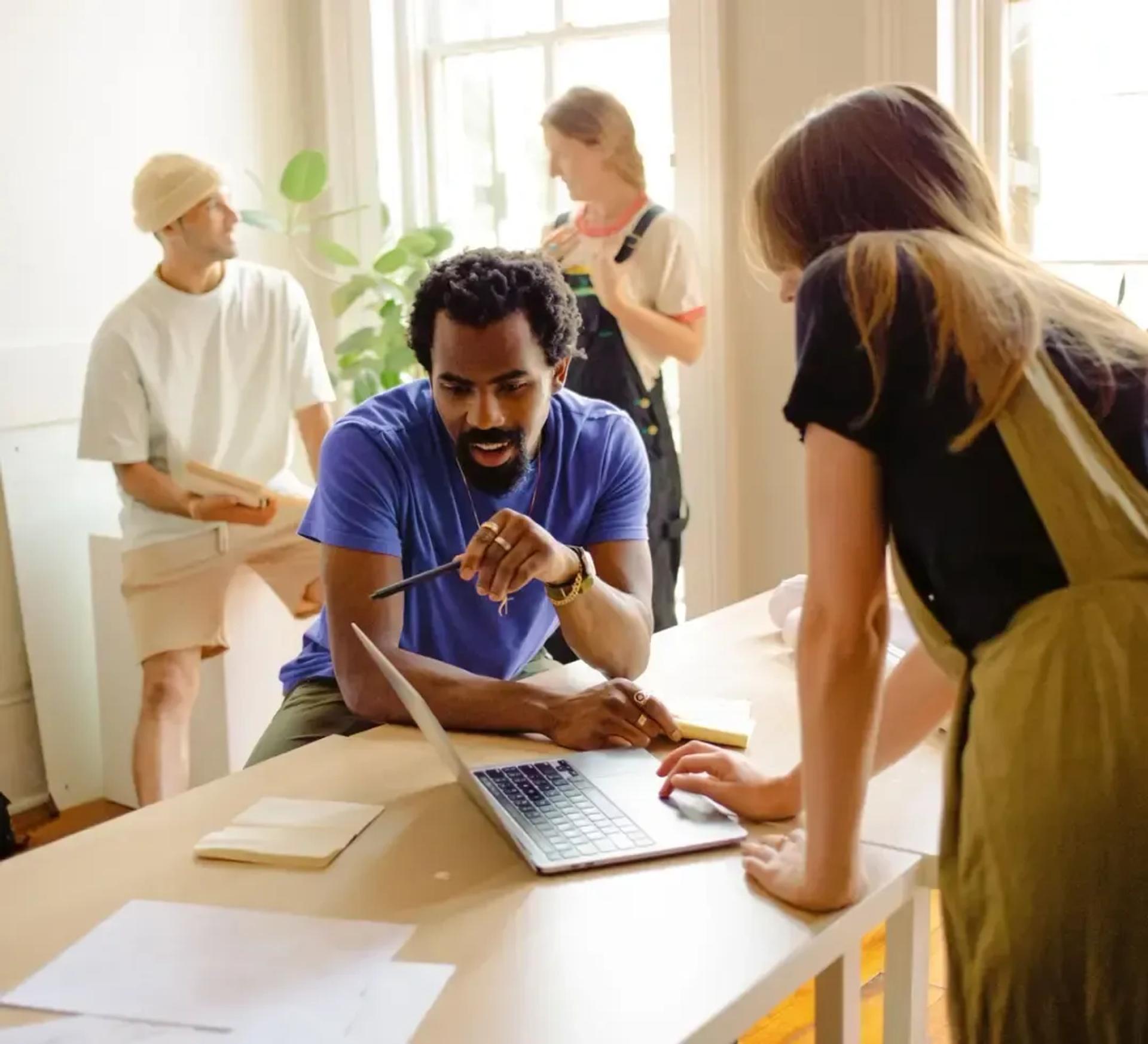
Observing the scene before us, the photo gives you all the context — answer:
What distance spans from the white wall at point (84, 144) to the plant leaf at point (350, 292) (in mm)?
385

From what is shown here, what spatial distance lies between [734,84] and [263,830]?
220 cm

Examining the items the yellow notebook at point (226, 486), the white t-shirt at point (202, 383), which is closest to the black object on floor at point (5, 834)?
the white t-shirt at point (202, 383)

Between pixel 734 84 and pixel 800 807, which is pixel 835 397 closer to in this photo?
pixel 800 807

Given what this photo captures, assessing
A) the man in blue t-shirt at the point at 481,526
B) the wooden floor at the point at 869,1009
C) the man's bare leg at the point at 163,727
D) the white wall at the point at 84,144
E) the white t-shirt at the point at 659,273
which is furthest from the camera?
the white wall at the point at 84,144

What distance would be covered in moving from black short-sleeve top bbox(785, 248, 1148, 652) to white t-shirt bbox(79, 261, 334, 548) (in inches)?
88.0

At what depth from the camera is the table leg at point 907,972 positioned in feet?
4.57

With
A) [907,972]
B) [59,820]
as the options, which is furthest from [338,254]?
[907,972]

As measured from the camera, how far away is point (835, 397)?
106 cm

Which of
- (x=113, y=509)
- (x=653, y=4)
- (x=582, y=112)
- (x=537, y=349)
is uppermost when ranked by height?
(x=653, y=4)

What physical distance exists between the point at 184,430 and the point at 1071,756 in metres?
2.44

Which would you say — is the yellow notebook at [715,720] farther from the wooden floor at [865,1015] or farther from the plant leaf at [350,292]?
the plant leaf at [350,292]

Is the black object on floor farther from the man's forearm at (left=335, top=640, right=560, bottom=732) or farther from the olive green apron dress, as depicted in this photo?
the olive green apron dress

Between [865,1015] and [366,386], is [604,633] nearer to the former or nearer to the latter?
[865,1015]

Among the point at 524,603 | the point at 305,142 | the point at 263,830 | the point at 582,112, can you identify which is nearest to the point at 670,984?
the point at 263,830
